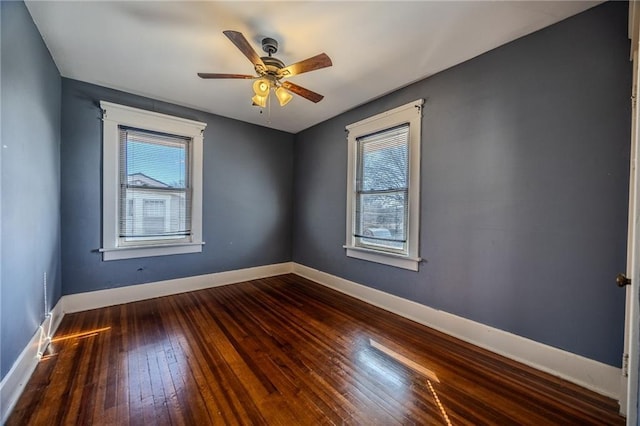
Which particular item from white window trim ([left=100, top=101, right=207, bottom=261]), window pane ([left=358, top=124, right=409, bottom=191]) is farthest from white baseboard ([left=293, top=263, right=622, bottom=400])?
white window trim ([left=100, top=101, right=207, bottom=261])

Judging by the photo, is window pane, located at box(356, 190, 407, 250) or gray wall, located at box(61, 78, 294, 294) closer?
gray wall, located at box(61, 78, 294, 294)

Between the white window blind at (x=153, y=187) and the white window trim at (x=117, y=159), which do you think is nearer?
the white window trim at (x=117, y=159)

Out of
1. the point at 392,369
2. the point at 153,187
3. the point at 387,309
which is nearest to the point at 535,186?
the point at 392,369

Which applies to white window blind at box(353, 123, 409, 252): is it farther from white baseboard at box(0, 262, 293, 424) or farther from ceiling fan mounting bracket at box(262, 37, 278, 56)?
white baseboard at box(0, 262, 293, 424)

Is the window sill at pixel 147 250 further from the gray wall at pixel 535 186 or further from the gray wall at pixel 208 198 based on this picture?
the gray wall at pixel 535 186

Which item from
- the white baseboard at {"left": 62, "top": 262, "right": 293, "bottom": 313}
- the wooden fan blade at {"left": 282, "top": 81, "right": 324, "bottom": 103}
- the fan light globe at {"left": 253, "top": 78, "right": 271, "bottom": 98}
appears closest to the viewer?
the fan light globe at {"left": 253, "top": 78, "right": 271, "bottom": 98}

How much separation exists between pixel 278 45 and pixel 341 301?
9.55 feet

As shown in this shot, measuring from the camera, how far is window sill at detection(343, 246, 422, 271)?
2.84 meters

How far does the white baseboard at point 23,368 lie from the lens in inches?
59.6

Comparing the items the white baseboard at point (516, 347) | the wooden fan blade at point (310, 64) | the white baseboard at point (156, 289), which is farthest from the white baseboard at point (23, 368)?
the white baseboard at point (516, 347)

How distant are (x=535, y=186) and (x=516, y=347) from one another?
51.2 inches

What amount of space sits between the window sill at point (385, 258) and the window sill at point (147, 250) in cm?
222

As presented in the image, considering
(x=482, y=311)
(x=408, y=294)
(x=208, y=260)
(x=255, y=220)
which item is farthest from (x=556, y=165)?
(x=208, y=260)

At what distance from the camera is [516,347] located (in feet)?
6.84
